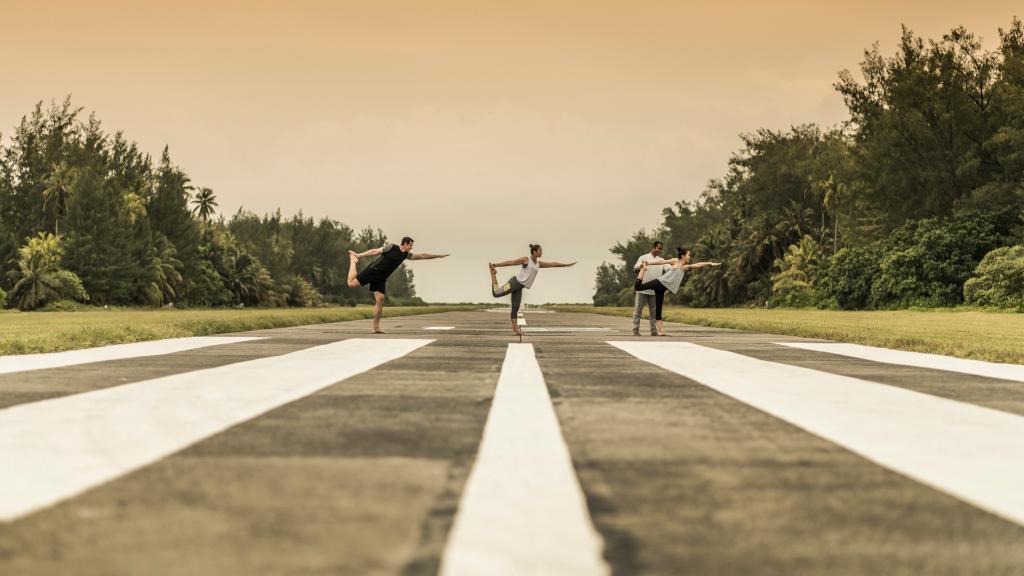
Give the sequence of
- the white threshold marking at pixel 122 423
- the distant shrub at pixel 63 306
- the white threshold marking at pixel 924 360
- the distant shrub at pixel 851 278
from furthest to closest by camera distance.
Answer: the distant shrub at pixel 63 306, the distant shrub at pixel 851 278, the white threshold marking at pixel 924 360, the white threshold marking at pixel 122 423

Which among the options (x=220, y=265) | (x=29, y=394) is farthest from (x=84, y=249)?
(x=29, y=394)

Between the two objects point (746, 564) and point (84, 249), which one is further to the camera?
point (84, 249)

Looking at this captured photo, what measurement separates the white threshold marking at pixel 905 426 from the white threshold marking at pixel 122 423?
3.14 meters

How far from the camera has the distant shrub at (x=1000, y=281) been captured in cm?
3144

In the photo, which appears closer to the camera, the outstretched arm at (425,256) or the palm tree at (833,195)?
the outstretched arm at (425,256)

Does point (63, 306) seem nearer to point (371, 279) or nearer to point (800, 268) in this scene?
point (371, 279)

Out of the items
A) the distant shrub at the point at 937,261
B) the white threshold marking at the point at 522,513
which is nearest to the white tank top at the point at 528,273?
the white threshold marking at the point at 522,513

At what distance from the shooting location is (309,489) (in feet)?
9.84

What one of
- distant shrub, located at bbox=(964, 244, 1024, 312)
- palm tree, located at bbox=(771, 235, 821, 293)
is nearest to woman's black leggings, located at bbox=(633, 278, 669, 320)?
distant shrub, located at bbox=(964, 244, 1024, 312)

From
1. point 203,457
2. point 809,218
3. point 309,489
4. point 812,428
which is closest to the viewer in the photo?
point 309,489

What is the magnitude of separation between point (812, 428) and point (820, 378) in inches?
116

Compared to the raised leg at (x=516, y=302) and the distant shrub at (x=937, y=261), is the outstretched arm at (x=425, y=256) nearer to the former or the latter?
the raised leg at (x=516, y=302)

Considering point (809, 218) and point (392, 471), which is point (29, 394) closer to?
point (392, 471)

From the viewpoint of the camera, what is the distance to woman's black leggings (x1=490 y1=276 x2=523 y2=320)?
14.1 m
